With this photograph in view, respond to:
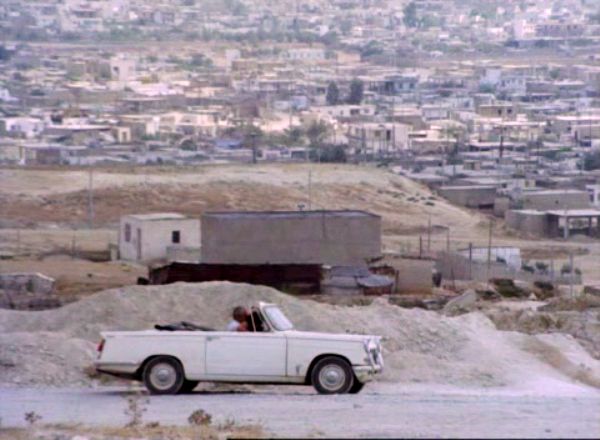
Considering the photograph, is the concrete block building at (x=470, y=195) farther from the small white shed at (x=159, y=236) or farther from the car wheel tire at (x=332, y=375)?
the car wheel tire at (x=332, y=375)

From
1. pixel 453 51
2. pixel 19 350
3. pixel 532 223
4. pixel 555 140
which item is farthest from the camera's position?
pixel 453 51

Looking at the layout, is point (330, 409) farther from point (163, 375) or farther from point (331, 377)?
point (163, 375)

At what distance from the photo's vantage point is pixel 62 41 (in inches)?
3780

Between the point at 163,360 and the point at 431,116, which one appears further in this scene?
the point at 431,116

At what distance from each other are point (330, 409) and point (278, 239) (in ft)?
66.6

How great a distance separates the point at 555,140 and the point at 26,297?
4617cm

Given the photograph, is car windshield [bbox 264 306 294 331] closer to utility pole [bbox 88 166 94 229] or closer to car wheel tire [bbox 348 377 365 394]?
car wheel tire [bbox 348 377 365 394]

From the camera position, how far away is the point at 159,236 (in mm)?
35938

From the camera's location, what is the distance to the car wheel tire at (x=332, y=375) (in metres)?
13.7

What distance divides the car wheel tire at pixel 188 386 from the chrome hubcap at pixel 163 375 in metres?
0.11

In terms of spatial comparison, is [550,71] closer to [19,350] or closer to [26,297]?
[26,297]

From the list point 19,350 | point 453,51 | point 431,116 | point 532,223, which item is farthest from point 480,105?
point 19,350

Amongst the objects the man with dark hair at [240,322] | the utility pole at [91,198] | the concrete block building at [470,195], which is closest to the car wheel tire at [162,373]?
the man with dark hair at [240,322]

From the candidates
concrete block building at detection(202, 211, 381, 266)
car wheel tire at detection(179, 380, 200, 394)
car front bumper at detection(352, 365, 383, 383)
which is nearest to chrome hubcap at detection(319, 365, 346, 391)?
car front bumper at detection(352, 365, 383, 383)
